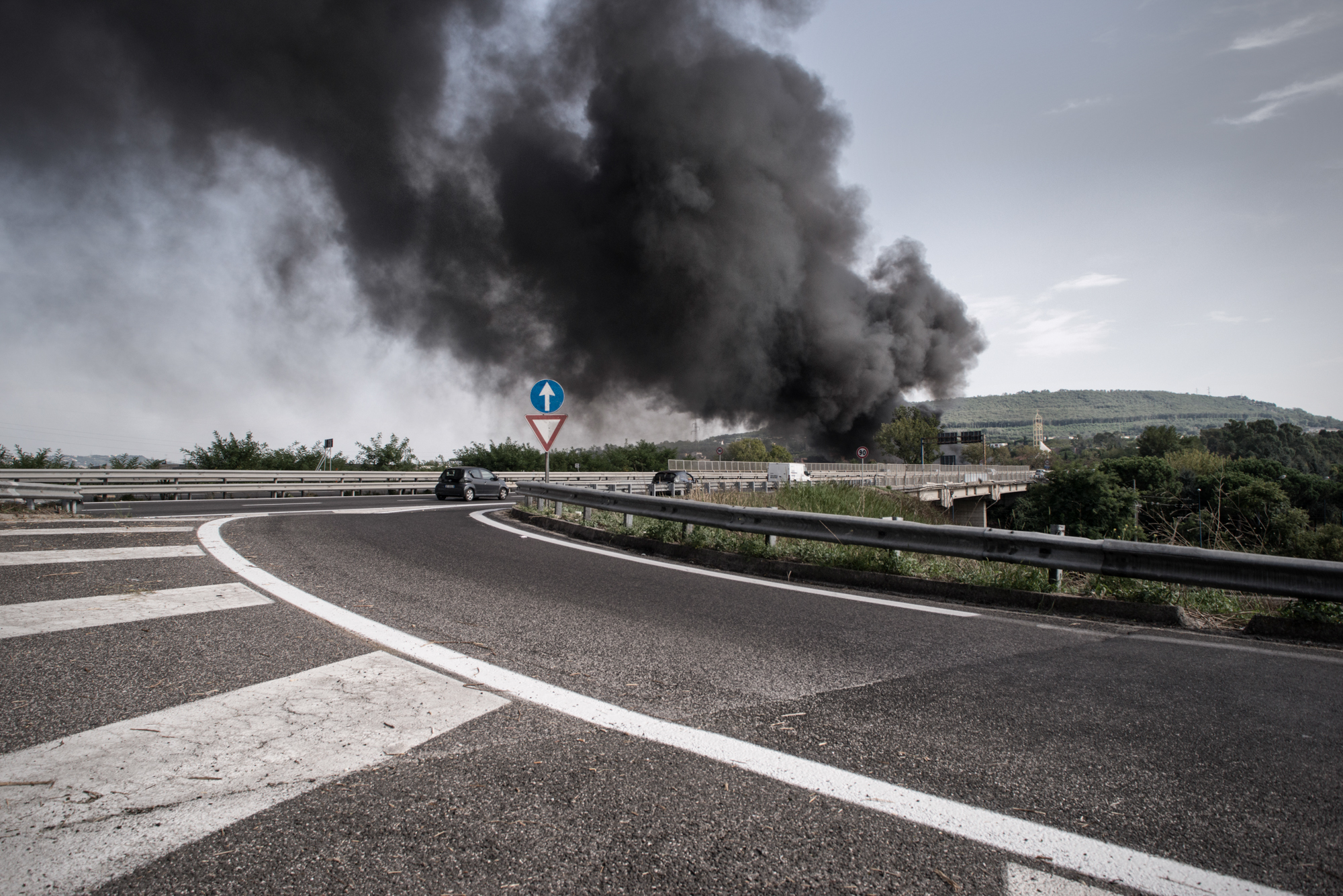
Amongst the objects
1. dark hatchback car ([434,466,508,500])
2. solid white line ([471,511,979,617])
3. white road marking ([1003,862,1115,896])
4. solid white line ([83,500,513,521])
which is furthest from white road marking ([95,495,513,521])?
white road marking ([1003,862,1115,896])

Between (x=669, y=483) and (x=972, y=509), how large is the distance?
44.4m

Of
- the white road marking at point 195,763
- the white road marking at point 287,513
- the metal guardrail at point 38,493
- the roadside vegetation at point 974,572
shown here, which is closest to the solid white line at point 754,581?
the roadside vegetation at point 974,572

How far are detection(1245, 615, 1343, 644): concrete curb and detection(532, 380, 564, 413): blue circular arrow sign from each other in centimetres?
964

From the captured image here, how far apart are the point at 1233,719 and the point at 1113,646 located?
1.28m

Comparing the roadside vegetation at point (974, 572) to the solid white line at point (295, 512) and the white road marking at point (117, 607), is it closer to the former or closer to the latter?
the white road marking at point (117, 607)

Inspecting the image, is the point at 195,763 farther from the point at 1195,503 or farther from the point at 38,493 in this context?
the point at 1195,503

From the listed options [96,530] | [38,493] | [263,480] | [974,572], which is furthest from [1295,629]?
[263,480]

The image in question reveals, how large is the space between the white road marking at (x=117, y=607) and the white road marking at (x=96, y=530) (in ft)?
11.7

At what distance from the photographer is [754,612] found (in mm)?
4891

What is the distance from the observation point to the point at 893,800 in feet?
6.91

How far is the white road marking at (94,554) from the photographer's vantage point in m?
5.53

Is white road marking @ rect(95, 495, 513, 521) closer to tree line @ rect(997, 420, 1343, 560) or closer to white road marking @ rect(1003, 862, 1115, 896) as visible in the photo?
white road marking @ rect(1003, 862, 1115, 896)

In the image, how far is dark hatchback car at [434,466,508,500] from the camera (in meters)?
22.4

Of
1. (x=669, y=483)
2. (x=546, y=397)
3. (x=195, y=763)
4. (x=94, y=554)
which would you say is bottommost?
(x=669, y=483)
